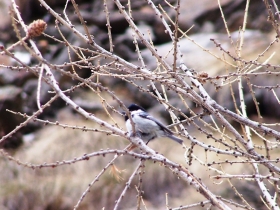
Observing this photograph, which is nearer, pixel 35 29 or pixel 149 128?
pixel 35 29

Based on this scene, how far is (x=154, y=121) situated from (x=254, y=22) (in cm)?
668

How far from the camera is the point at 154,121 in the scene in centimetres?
335

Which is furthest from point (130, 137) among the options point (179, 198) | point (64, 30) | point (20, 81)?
point (64, 30)

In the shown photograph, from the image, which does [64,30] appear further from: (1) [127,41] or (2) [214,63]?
(2) [214,63]

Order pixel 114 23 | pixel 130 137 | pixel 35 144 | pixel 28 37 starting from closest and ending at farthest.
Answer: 1. pixel 28 37
2. pixel 130 137
3. pixel 35 144
4. pixel 114 23

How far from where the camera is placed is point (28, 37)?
5.60 feet

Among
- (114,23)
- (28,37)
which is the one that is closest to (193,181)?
(28,37)

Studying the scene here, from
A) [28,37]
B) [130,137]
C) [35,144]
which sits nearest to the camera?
[28,37]

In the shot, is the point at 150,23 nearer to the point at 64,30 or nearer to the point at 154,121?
the point at 64,30

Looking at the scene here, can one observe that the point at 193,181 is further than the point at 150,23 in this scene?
No

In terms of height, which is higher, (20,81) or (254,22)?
(254,22)

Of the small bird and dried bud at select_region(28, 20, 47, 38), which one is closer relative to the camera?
dried bud at select_region(28, 20, 47, 38)

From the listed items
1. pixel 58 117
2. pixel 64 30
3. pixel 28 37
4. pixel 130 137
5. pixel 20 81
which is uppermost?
pixel 64 30

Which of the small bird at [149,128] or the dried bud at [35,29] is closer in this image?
the dried bud at [35,29]
